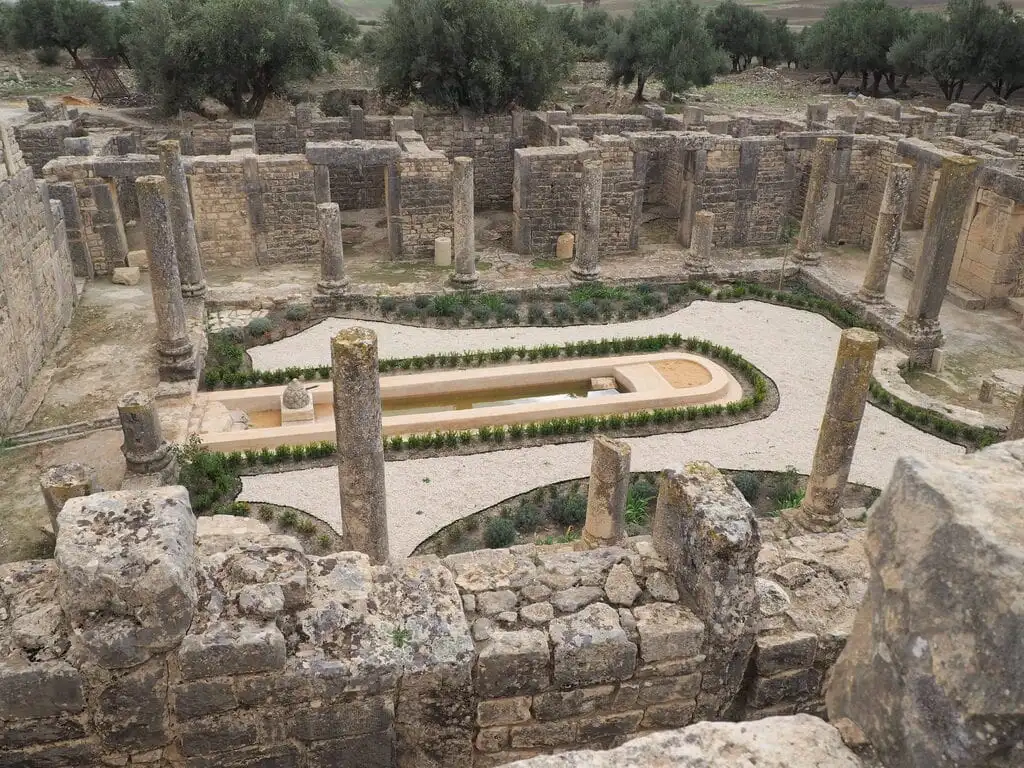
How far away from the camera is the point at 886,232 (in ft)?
56.0

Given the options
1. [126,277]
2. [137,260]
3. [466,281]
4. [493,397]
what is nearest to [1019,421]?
[493,397]

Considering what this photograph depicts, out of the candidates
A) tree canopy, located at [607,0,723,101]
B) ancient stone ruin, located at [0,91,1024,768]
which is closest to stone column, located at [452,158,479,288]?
ancient stone ruin, located at [0,91,1024,768]

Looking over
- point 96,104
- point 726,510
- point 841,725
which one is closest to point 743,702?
point 726,510

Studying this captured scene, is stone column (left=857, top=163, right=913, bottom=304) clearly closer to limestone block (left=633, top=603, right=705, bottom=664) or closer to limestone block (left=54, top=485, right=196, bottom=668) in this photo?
limestone block (left=633, top=603, right=705, bottom=664)

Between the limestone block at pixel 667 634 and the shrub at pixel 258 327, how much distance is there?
13.0m

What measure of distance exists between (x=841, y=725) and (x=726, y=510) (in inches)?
95.9

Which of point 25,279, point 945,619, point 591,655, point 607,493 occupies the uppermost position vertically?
point 945,619

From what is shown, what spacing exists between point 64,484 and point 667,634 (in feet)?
25.3

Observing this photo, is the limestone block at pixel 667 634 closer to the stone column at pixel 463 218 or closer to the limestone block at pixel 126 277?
the stone column at pixel 463 218

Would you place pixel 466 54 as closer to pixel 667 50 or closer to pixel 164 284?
pixel 667 50

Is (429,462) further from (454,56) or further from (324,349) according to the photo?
(454,56)

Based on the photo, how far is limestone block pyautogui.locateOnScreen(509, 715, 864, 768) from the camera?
9.61ft

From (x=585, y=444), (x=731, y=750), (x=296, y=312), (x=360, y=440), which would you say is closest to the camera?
(x=731, y=750)

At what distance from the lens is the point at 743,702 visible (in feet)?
18.2
